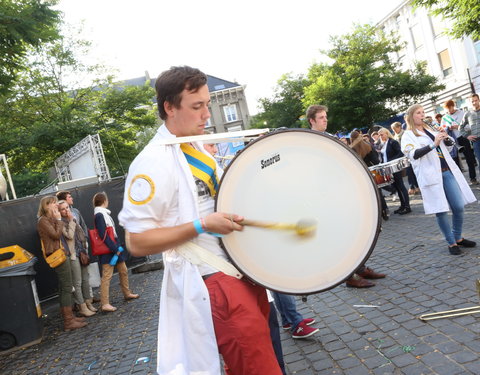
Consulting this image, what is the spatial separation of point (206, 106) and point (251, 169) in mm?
378

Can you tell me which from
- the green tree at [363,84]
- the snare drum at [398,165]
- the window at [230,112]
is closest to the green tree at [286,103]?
the green tree at [363,84]

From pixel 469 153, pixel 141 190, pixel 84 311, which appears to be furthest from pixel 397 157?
pixel 141 190

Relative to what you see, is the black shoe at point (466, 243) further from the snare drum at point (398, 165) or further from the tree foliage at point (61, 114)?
the tree foliage at point (61, 114)

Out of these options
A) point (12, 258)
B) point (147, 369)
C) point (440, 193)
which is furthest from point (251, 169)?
point (12, 258)

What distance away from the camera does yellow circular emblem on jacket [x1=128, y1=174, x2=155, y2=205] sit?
1.78 m

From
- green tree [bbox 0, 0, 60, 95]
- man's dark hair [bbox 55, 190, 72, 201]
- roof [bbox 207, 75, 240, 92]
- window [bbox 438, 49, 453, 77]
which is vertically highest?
roof [bbox 207, 75, 240, 92]

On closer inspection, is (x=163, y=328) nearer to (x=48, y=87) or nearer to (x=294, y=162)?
(x=294, y=162)

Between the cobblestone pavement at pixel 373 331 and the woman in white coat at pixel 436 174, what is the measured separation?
1.70ft

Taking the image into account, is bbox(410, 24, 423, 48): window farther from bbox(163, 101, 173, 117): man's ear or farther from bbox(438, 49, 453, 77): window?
bbox(163, 101, 173, 117): man's ear

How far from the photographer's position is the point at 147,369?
423cm

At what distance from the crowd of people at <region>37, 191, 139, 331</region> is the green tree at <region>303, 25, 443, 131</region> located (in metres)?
25.6

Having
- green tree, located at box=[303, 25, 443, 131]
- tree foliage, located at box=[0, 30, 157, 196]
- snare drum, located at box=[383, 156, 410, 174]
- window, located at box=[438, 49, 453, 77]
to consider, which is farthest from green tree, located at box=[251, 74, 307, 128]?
snare drum, located at box=[383, 156, 410, 174]

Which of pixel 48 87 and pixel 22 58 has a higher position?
pixel 48 87

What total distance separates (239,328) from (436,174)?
455cm
